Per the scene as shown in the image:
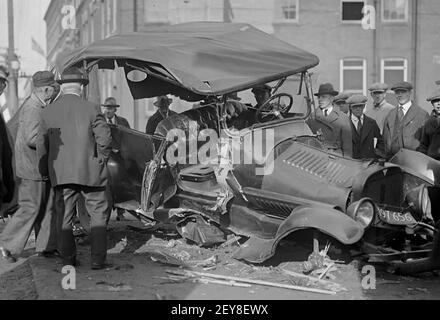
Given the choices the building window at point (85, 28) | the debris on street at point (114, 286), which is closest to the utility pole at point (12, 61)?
the building window at point (85, 28)

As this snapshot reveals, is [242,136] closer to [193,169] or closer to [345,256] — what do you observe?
[193,169]

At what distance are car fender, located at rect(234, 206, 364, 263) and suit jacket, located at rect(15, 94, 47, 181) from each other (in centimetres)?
242

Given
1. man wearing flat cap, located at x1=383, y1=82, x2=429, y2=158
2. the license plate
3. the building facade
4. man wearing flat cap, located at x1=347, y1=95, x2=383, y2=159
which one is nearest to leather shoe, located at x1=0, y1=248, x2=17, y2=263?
the license plate

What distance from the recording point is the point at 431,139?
27.2ft

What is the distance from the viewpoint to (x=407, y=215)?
20.9 feet

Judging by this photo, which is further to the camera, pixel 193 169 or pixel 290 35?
pixel 290 35

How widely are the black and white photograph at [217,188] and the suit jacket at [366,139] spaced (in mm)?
21

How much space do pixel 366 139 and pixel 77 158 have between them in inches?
186

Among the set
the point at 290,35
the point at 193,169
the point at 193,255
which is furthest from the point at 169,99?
the point at 290,35

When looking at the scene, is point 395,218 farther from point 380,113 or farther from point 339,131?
point 380,113

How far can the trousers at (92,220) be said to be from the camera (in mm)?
6539

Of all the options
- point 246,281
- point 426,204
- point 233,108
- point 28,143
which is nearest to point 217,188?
point 233,108
